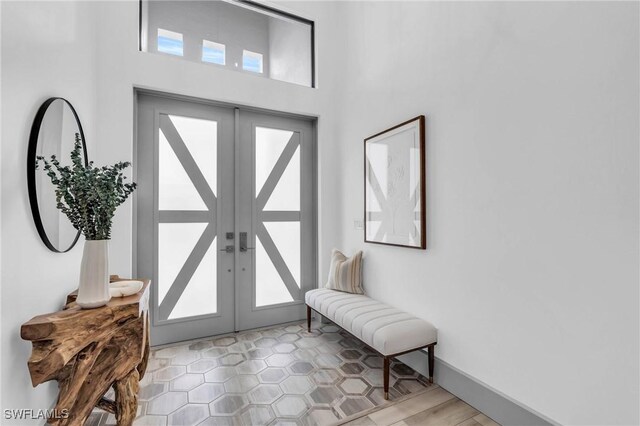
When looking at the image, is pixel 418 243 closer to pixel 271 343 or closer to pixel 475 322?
pixel 475 322

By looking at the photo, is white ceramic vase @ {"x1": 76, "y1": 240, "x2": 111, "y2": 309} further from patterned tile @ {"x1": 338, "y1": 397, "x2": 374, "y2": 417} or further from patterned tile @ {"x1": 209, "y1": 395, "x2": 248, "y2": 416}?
patterned tile @ {"x1": 338, "y1": 397, "x2": 374, "y2": 417}

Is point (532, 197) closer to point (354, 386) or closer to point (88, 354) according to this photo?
point (354, 386)

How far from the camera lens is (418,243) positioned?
2.39 meters

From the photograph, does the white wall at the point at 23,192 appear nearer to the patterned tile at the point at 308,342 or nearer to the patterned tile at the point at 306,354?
the patterned tile at the point at 306,354

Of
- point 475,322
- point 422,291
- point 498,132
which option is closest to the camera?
point 498,132

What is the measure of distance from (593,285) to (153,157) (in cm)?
341

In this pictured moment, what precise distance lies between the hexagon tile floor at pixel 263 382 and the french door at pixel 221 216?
1.27 feet

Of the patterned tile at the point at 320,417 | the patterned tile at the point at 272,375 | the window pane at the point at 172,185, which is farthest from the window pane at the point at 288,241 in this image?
the patterned tile at the point at 320,417

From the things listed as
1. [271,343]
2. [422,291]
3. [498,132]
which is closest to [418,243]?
[422,291]

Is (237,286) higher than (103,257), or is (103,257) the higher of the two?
(103,257)

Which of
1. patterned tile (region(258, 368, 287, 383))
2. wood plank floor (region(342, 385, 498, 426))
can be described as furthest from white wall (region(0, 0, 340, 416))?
wood plank floor (region(342, 385, 498, 426))

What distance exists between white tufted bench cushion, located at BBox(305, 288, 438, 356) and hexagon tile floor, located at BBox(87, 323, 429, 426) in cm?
35

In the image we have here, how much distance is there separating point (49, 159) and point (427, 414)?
8.66 feet

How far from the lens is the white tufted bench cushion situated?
6.76ft
